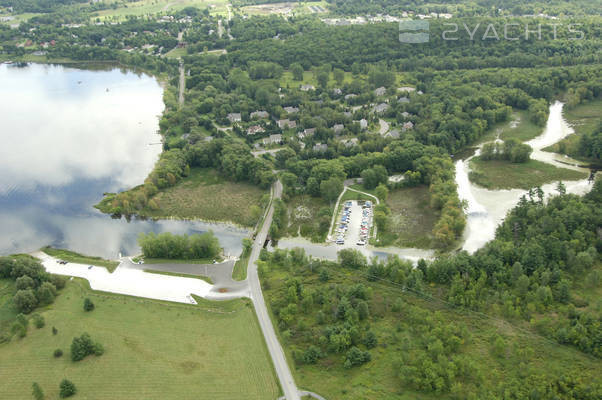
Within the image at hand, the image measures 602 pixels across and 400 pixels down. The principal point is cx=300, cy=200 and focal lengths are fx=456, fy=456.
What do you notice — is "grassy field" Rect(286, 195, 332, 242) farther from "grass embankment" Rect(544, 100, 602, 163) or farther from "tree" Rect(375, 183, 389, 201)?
"grass embankment" Rect(544, 100, 602, 163)

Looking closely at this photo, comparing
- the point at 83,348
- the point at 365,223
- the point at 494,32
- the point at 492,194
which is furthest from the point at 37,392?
the point at 494,32

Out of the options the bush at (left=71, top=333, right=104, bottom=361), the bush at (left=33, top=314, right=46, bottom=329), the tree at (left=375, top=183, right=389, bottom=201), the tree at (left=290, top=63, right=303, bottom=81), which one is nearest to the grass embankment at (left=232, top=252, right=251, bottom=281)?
the bush at (left=71, top=333, right=104, bottom=361)

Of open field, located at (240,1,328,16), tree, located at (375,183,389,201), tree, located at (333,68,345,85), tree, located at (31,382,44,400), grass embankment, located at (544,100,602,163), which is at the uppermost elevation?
open field, located at (240,1,328,16)

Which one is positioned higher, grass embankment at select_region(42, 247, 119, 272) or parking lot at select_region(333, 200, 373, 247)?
parking lot at select_region(333, 200, 373, 247)

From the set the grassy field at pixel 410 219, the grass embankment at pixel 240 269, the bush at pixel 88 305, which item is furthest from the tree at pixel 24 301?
the grassy field at pixel 410 219

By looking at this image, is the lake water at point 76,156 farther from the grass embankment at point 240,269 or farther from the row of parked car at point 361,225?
the row of parked car at point 361,225

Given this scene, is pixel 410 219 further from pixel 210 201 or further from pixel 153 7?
pixel 153 7

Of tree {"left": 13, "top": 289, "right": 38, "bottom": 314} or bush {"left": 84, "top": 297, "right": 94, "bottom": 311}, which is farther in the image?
tree {"left": 13, "top": 289, "right": 38, "bottom": 314}
